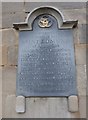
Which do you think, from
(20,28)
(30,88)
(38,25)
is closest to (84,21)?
(38,25)

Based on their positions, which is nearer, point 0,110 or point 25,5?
point 0,110

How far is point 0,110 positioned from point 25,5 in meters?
1.95

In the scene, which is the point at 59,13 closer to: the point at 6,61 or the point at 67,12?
the point at 67,12

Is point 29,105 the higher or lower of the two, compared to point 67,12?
lower

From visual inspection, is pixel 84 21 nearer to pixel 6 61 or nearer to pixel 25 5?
pixel 25 5

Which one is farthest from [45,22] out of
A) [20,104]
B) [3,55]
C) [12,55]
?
[20,104]

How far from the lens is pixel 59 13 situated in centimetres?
477

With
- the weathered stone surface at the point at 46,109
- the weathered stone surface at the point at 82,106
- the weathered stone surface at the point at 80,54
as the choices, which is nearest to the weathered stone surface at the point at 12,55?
the weathered stone surface at the point at 46,109

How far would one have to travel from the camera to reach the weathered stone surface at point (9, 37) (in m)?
4.91

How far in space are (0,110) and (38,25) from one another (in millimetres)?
1609

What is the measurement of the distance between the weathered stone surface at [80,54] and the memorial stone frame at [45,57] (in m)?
0.10

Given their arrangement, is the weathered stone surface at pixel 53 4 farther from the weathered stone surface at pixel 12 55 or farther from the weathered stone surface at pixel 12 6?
the weathered stone surface at pixel 12 55

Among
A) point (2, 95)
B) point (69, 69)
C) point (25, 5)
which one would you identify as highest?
point (25, 5)

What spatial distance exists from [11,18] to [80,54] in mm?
1432
